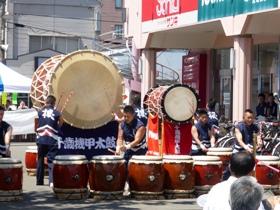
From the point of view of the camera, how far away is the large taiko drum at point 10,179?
12734 mm

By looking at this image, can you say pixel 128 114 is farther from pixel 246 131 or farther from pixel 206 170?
pixel 246 131

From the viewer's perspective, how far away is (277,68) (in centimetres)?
2347

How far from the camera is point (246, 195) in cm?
518

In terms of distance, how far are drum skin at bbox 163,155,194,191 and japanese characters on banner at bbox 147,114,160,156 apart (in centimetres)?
632

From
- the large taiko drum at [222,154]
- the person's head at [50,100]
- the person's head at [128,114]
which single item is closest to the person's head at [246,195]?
the person's head at [128,114]

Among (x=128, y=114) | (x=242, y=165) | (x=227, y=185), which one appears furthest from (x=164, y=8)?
(x=227, y=185)

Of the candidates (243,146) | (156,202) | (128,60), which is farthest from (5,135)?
(128,60)

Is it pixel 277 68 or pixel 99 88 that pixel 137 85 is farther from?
pixel 99 88

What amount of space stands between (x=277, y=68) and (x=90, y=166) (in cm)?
1173

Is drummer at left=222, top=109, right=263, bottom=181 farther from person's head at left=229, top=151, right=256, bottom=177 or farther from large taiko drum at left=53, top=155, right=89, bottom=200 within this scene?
person's head at left=229, top=151, right=256, bottom=177

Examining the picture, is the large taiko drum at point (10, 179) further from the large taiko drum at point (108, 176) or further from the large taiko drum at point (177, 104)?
the large taiko drum at point (177, 104)

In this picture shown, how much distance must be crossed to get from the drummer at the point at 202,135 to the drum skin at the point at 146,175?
6.28ft

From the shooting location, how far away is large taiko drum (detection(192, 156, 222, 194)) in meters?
13.5

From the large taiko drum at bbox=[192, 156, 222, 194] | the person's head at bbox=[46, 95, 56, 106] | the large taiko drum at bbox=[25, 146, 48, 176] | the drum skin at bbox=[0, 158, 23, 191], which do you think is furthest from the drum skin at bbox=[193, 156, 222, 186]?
the large taiko drum at bbox=[25, 146, 48, 176]
